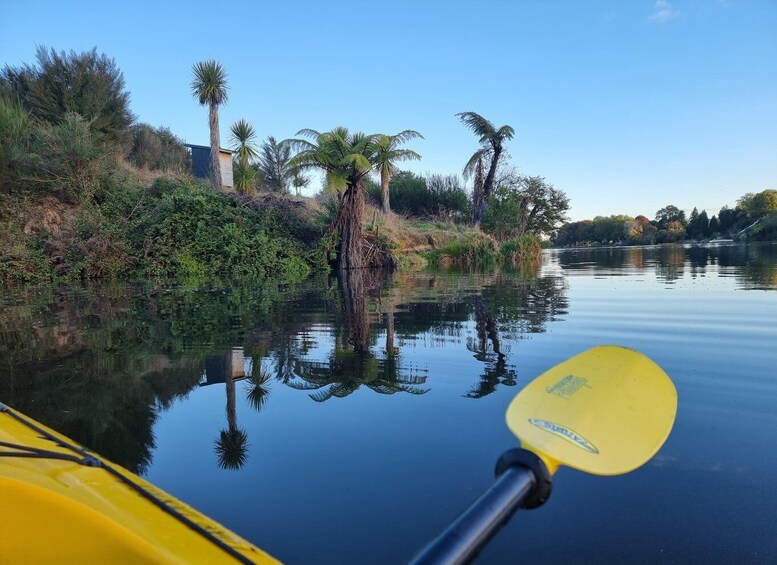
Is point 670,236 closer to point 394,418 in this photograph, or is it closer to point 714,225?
point 714,225

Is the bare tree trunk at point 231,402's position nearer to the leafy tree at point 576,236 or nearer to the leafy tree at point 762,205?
the leafy tree at point 762,205

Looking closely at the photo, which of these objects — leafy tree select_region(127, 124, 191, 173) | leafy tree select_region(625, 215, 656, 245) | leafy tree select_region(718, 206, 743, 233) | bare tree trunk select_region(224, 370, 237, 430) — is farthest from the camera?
leafy tree select_region(625, 215, 656, 245)

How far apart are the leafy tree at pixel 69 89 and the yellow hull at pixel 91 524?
24326mm

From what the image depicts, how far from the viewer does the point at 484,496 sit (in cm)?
118

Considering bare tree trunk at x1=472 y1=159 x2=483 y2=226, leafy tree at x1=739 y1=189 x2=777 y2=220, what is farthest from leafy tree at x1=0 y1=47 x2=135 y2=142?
leafy tree at x1=739 y1=189 x2=777 y2=220

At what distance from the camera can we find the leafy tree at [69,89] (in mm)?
21438

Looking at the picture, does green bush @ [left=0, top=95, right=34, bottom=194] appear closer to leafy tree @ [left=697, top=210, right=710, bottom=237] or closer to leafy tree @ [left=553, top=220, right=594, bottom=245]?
leafy tree @ [left=697, top=210, right=710, bottom=237]

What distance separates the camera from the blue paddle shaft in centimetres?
102

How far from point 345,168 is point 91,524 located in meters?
16.8

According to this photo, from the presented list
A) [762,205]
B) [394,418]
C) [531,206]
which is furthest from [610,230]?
[394,418]

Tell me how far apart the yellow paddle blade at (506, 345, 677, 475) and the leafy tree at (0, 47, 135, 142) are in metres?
24.8

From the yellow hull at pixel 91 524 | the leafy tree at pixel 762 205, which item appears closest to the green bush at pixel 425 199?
the yellow hull at pixel 91 524

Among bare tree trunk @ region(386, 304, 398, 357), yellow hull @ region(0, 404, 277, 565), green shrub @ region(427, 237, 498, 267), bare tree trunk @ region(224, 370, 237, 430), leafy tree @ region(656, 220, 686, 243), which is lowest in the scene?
bare tree trunk @ region(224, 370, 237, 430)

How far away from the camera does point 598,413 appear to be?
1.64 meters
